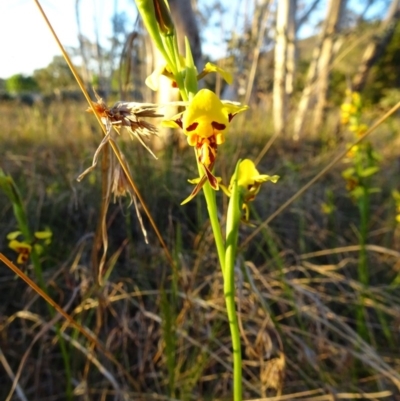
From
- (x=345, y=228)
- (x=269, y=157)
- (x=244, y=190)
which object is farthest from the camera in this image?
(x=269, y=157)

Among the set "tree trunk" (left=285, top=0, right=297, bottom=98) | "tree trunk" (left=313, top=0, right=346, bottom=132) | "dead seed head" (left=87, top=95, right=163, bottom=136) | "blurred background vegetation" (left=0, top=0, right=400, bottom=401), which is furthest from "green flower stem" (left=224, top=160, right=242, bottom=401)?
"tree trunk" (left=313, top=0, right=346, bottom=132)

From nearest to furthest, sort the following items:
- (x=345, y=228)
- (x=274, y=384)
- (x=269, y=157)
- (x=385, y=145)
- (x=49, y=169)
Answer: (x=274, y=384) → (x=345, y=228) → (x=49, y=169) → (x=269, y=157) → (x=385, y=145)

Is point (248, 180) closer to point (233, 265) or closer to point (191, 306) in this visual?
point (233, 265)

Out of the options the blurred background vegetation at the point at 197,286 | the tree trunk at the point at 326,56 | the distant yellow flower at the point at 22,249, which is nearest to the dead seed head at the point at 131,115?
the blurred background vegetation at the point at 197,286

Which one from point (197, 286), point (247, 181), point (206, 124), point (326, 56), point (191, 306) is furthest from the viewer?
point (326, 56)

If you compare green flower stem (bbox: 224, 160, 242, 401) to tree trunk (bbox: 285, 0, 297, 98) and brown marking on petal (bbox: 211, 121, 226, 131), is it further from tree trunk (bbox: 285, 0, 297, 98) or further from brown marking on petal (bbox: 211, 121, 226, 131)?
tree trunk (bbox: 285, 0, 297, 98)

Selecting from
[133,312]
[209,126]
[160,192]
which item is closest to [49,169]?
[160,192]

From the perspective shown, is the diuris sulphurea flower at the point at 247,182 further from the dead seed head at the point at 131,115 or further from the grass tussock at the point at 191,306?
the grass tussock at the point at 191,306

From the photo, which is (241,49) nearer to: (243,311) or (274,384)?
(243,311)

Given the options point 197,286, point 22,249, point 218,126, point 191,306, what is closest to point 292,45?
point 197,286
